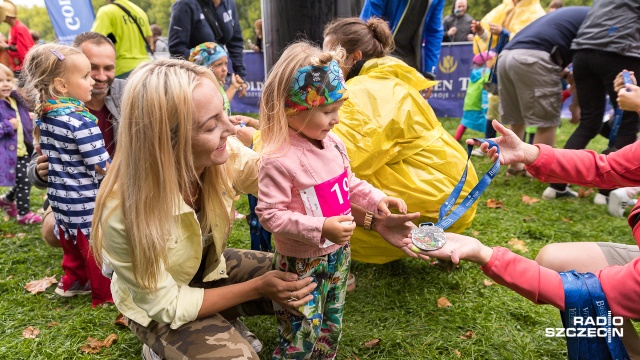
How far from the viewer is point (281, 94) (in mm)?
1967

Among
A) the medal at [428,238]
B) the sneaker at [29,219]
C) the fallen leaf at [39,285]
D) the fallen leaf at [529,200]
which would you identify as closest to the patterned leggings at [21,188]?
the sneaker at [29,219]

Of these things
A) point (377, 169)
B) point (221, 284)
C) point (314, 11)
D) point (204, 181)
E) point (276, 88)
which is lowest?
point (221, 284)

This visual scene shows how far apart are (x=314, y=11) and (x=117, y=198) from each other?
1.77 metres

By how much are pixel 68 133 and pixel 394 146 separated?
6.06ft

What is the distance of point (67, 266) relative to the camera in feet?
10.2

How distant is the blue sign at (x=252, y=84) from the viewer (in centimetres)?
1080

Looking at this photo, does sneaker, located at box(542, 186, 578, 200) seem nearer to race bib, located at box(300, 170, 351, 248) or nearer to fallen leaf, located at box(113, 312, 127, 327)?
race bib, located at box(300, 170, 351, 248)

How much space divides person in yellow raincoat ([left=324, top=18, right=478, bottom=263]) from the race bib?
0.57 meters

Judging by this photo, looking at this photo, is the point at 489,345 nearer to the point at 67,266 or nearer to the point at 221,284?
the point at 221,284

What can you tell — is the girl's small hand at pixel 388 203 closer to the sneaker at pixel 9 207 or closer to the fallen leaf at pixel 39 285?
the fallen leaf at pixel 39 285

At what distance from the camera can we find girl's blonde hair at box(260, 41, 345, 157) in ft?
6.37

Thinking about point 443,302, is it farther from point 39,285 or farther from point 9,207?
point 9,207

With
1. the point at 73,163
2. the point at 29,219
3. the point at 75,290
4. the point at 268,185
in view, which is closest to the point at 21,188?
the point at 29,219

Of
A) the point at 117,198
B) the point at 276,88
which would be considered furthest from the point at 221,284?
the point at 276,88
